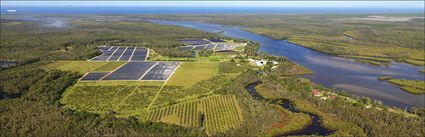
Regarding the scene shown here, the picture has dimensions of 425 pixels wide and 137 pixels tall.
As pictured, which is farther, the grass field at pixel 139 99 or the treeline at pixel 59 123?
the grass field at pixel 139 99

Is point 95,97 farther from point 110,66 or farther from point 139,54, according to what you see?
point 139,54

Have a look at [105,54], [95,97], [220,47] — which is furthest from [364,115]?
[105,54]

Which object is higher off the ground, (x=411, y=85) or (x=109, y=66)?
(x=109, y=66)

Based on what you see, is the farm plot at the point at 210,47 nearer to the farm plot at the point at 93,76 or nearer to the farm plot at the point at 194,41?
the farm plot at the point at 194,41

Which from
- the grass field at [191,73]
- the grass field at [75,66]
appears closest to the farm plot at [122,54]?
the grass field at [75,66]

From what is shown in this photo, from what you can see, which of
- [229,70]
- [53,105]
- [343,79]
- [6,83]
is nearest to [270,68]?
[229,70]

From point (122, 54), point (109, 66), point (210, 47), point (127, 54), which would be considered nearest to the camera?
point (109, 66)
